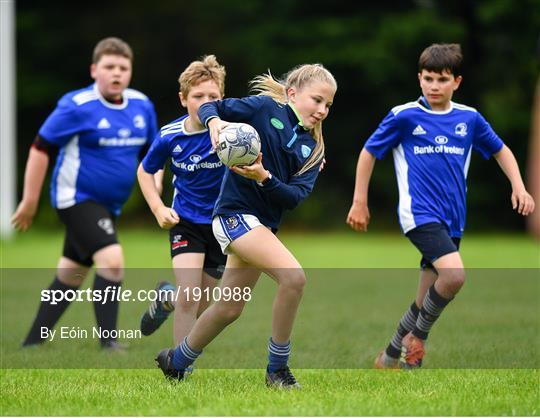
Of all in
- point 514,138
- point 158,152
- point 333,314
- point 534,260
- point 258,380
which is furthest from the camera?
point 514,138

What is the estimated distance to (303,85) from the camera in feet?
17.1

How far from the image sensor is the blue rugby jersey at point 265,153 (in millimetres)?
5164

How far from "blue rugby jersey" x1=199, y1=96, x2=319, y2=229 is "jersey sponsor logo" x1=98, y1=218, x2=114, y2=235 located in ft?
7.38

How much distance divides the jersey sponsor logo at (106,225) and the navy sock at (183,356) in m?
2.05

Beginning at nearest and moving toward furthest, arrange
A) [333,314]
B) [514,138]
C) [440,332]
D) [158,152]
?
[158,152], [440,332], [333,314], [514,138]

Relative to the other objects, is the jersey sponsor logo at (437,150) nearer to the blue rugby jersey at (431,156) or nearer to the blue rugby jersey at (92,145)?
the blue rugby jersey at (431,156)

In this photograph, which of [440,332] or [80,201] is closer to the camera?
[80,201]

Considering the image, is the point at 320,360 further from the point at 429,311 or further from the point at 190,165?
the point at 190,165

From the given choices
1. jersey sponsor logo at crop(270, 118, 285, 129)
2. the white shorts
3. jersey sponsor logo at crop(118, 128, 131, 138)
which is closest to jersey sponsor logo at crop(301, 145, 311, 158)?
jersey sponsor logo at crop(270, 118, 285, 129)

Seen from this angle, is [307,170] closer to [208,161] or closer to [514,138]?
[208,161]

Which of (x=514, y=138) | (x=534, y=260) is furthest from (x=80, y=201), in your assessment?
(x=514, y=138)

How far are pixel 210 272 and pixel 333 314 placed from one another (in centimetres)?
308

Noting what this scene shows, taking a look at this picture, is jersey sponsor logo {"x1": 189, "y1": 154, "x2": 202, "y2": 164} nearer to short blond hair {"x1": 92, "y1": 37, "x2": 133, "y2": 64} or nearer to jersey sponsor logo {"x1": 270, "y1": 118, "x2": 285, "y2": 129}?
jersey sponsor logo {"x1": 270, "y1": 118, "x2": 285, "y2": 129}

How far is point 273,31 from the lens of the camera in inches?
1008
